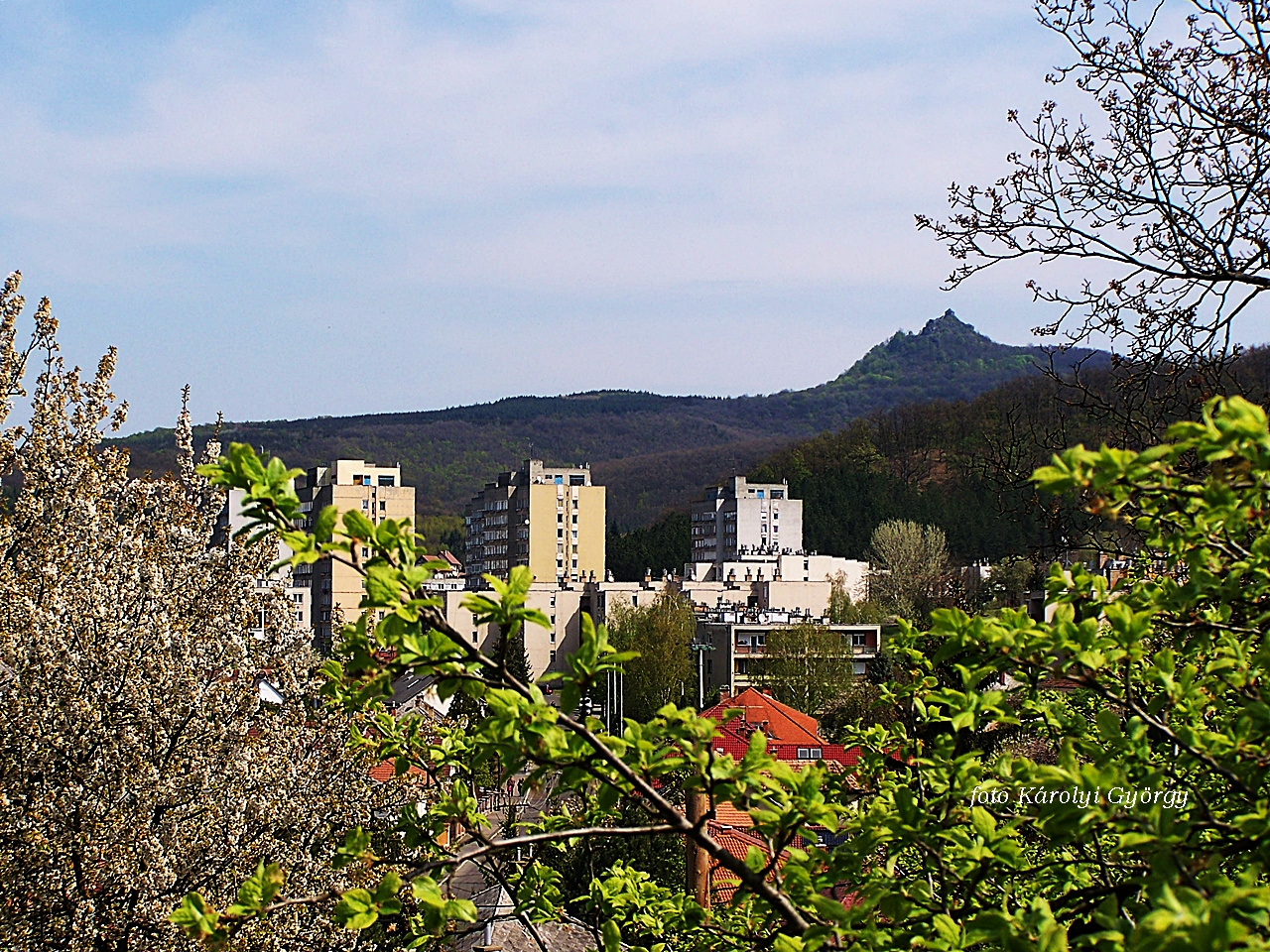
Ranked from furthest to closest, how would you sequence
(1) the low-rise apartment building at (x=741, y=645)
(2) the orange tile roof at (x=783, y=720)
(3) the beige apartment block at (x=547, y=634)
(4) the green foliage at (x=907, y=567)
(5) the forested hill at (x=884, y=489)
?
(5) the forested hill at (x=884, y=489) < (4) the green foliage at (x=907, y=567) < (3) the beige apartment block at (x=547, y=634) < (1) the low-rise apartment building at (x=741, y=645) < (2) the orange tile roof at (x=783, y=720)

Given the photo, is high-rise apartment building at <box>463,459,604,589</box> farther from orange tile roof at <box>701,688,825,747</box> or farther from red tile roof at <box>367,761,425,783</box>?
red tile roof at <box>367,761,425,783</box>

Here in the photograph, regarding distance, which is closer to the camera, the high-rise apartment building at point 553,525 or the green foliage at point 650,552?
the high-rise apartment building at point 553,525

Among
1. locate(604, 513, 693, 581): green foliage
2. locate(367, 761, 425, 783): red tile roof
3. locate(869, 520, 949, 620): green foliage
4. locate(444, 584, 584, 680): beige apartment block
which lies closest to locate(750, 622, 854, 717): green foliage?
locate(444, 584, 584, 680): beige apartment block

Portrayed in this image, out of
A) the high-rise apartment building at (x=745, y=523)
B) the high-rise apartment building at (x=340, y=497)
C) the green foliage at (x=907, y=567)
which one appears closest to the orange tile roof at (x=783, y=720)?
the green foliage at (x=907, y=567)

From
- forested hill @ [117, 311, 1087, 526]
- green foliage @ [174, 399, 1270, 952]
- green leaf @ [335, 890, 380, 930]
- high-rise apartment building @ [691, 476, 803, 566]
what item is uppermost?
forested hill @ [117, 311, 1087, 526]

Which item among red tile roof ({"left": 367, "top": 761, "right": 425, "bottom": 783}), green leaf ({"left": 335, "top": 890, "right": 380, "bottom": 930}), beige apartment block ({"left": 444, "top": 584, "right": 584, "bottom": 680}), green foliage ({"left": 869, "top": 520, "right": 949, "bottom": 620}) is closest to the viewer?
green leaf ({"left": 335, "top": 890, "right": 380, "bottom": 930})

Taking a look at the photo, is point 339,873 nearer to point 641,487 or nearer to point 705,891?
point 705,891

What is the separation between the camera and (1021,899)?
3.09 metres

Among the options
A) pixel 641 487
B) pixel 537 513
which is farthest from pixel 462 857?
pixel 641 487

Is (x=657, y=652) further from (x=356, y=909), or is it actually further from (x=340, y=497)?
(x=356, y=909)

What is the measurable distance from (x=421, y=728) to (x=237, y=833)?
350 centimetres

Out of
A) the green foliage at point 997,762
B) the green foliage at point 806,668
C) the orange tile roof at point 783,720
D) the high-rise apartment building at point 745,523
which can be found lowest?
the green foliage at point 806,668

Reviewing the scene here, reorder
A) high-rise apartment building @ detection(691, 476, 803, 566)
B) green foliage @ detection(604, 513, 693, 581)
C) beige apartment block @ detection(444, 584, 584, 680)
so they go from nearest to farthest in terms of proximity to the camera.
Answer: beige apartment block @ detection(444, 584, 584, 680)
green foliage @ detection(604, 513, 693, 581)
high-rise apartment building @ detection(691, 476, 803, 566)

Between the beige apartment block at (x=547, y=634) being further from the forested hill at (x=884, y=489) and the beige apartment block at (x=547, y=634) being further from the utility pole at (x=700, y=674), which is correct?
the forested hill at (x=884, y=489)
